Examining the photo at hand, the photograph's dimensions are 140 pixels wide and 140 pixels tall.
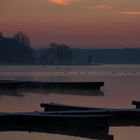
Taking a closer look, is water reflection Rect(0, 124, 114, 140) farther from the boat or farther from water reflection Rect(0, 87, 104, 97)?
water reflection Rect(0, 87, 104, 97)

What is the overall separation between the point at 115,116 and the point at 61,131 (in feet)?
8.08

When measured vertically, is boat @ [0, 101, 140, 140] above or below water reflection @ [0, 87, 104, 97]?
below

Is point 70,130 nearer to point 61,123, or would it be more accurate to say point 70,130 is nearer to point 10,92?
point 61,123

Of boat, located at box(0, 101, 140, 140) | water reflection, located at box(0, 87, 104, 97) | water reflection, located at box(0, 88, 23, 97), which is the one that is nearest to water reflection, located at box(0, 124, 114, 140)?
boat, located at box(0, 101, 140, 140)

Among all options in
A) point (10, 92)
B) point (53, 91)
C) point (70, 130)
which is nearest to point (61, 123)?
point (70, 130)

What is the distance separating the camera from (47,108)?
21234 millimetres

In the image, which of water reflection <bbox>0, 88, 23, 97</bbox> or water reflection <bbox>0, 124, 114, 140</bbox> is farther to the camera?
water reflection <bbox>0, 88, 23, 97</bbox>

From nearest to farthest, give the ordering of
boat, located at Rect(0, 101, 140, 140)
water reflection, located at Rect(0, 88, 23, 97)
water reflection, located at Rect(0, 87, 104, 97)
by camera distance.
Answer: boat, located at Rect(0, 101, 140, 140) < water reflection, located at Rect(0, 88, 23, 97) < water reflection, located at Rect(0, 87, 104, 97)

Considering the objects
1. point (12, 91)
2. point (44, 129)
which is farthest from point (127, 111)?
point (12, 91)

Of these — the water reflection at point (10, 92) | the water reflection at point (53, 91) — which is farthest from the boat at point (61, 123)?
the water reflection at point (53, 91)

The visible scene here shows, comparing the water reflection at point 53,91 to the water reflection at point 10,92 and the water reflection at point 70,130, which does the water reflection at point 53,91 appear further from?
the water reflection at point 70,130

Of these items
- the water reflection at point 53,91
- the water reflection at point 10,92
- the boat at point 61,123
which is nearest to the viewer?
the boat at point 61,123

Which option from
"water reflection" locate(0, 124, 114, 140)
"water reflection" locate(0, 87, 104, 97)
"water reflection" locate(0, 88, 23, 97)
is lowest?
"water reflection" locate(0, 124, 114, 140)

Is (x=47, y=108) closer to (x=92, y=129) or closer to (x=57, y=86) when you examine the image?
(x=92, y=129)
